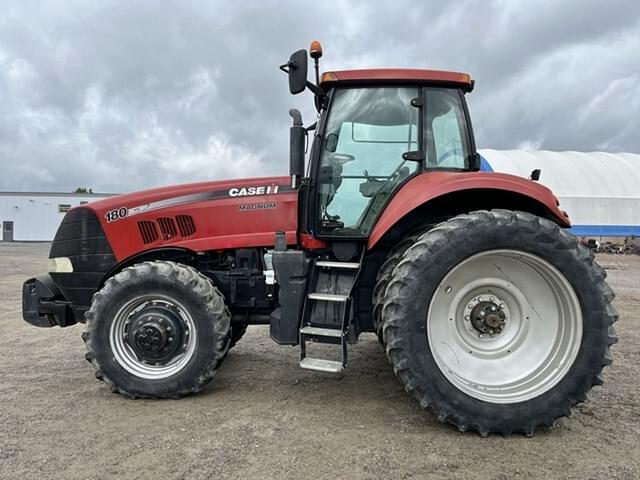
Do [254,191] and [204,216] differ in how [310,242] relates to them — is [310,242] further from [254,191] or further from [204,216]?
[204,216]

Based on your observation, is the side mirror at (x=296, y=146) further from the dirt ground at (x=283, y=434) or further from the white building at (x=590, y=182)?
the white building at (x=590, y=182)

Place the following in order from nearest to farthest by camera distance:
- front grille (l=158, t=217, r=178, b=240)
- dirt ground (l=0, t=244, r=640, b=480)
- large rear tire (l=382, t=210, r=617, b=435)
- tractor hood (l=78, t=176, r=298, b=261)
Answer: dirt ground (l=0, t=244, r=640, b=480), large rear tire (l=382, t=210, r=617, b=435), tractor hood (l=78, t=176, r=298, b=261), front grille (l=158, t=217, r=178, b=240)

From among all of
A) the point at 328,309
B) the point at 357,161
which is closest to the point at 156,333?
the point at 328,309

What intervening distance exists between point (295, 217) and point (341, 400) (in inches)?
58.1

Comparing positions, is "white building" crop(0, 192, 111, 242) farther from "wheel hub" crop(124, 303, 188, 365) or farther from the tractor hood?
"wheel hub" crop(124, 303, 188, 365)

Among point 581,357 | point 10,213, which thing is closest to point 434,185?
point 581,357

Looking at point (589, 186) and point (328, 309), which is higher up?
point (589, 186)

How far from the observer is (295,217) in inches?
151

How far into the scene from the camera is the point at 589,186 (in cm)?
2488

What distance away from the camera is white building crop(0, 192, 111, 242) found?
34.5m

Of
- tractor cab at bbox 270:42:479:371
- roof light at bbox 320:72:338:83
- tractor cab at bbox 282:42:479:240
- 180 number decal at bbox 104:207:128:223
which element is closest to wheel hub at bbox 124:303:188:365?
tractor cab at bbox 270:42:479:371

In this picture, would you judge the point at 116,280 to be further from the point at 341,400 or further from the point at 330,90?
the point at 330,90

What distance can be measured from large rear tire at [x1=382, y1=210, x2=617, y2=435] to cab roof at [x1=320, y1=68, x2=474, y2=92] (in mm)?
1212

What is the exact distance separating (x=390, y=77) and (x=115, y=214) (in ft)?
8.41
